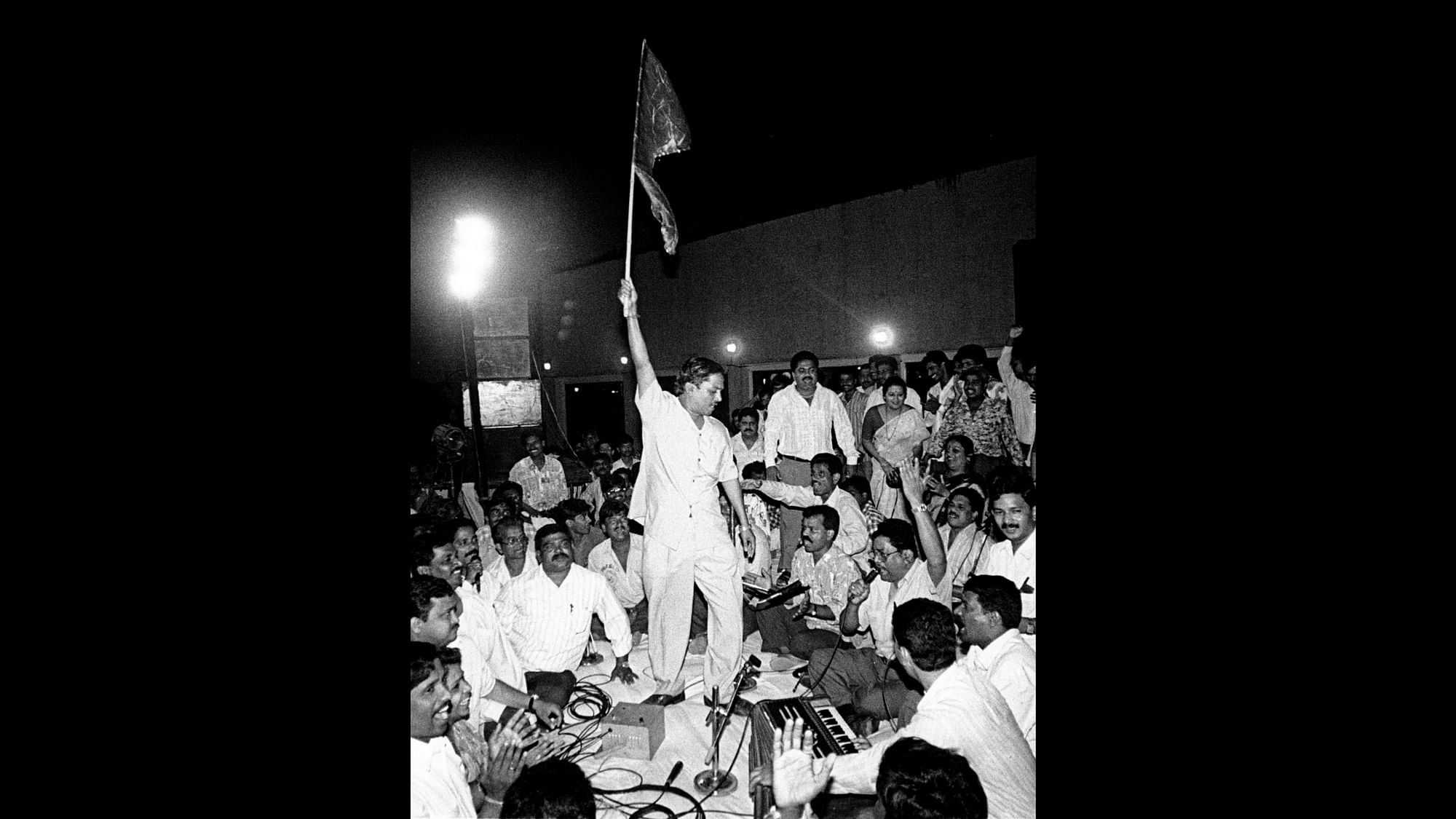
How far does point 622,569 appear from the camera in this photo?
6754mm

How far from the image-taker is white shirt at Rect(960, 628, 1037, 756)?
338 centimetres

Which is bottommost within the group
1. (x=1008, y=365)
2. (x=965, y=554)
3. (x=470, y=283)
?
(x=965, y=554)

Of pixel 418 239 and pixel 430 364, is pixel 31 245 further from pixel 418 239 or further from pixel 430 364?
pixel 430 364

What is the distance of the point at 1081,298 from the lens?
1.67m

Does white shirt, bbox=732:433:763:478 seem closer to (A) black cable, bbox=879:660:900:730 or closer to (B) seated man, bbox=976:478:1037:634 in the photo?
(B) seated man, bbox=976:478:1037:634

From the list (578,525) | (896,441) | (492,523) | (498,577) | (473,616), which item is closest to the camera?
(473,616)

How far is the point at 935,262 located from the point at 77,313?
10918 mm

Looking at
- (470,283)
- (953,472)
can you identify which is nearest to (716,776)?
(953,472)

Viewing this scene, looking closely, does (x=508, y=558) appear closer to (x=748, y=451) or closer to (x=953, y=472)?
(x=953, y=472)

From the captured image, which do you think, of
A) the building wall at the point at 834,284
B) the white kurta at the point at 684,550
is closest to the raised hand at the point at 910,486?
the white kurta at the point at 684,550

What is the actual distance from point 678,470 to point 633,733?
5.31ft

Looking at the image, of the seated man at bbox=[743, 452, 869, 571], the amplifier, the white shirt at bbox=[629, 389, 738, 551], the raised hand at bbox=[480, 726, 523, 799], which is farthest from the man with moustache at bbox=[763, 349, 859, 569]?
the raised hand at bbox=[480, 726, 523, 799]

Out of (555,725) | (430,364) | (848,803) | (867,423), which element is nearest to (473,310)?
(430,364)

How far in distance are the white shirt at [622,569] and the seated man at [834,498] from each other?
1302mm
